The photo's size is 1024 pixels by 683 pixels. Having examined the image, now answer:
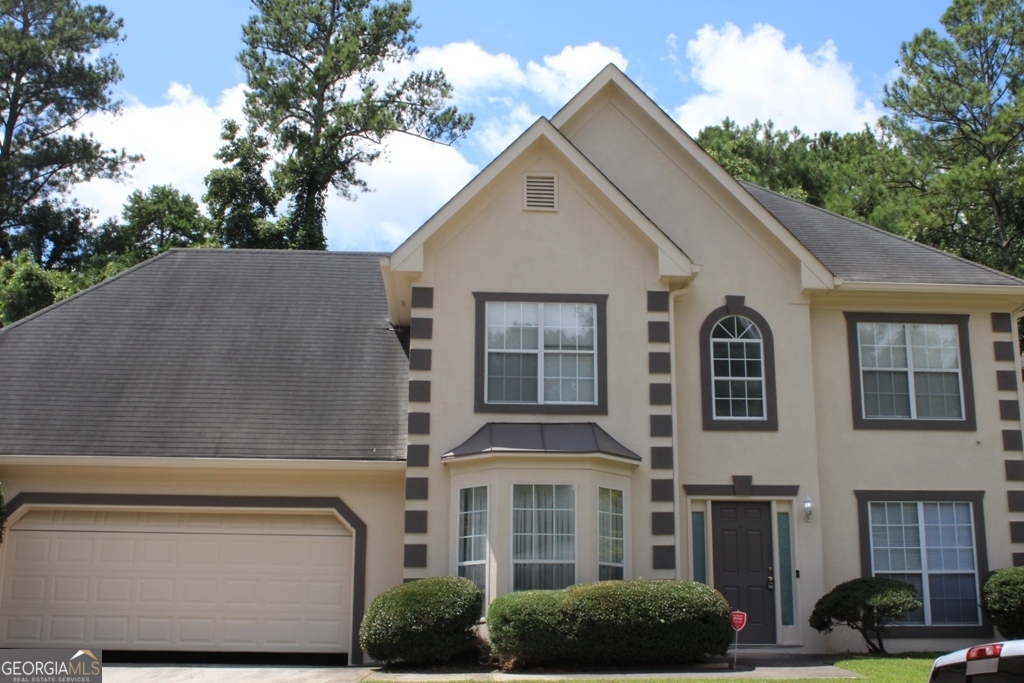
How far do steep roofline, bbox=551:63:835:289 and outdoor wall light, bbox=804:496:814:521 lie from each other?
11.7ft

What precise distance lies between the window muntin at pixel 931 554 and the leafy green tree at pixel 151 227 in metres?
29.3

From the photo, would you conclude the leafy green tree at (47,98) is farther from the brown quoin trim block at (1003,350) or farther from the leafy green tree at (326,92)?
the brown quoin trim block at (1003,350)

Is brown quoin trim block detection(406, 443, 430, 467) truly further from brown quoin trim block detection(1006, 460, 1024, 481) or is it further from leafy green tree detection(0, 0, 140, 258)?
leafy green tree detection(0, 0, 140, 258)

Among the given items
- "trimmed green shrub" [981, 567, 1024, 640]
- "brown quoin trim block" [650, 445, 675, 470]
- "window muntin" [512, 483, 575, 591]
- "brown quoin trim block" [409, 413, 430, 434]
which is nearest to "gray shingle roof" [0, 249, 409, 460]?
"brown quoin trim block" [409, 413, 430, 434]

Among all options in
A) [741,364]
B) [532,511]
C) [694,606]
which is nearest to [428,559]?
[532,511]

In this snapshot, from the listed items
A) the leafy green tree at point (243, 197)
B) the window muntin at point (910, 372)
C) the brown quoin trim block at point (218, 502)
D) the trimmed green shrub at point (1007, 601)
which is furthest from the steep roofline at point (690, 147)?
the leafy green tree at point (243, 197)

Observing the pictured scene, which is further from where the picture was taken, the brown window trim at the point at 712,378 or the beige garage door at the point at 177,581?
the brown window trim at the point at 712,378

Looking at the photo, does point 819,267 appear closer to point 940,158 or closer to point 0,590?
point 0,590

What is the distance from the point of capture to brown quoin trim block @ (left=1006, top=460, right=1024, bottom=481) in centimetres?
1756

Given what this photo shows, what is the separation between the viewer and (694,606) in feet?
45.4

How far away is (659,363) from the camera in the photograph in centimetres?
1653

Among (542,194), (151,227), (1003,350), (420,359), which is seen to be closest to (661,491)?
(420,359)

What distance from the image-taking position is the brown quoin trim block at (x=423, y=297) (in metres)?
16.6

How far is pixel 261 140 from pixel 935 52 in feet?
81.6
